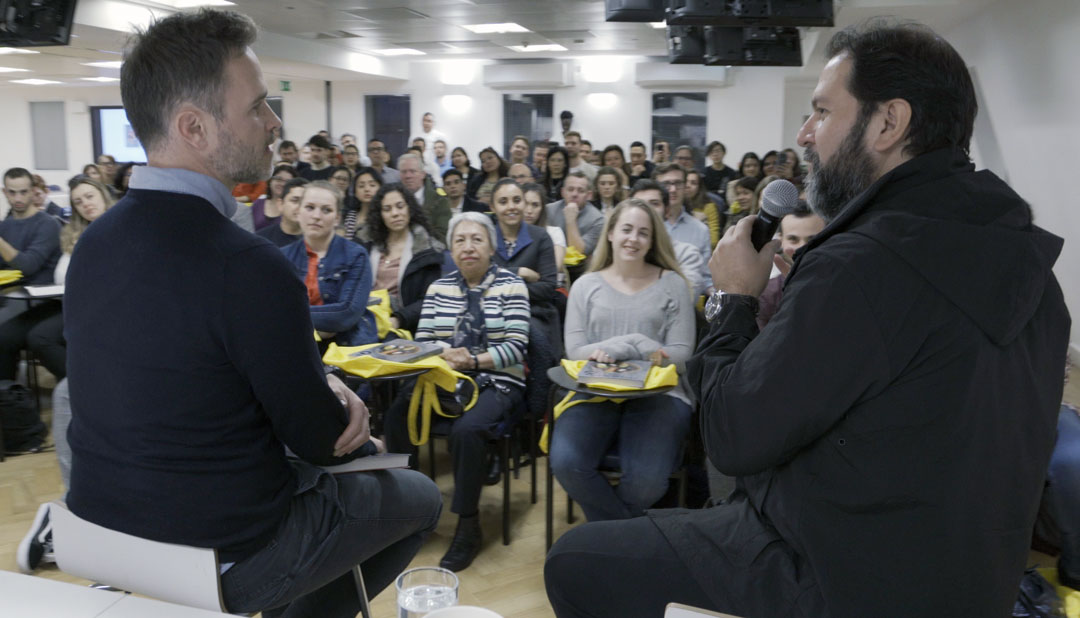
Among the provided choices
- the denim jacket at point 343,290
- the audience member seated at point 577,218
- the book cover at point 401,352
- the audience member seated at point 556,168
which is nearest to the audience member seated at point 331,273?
the denim jacket at point 343,290

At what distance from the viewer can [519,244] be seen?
448 centimetres

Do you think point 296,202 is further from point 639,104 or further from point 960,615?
point 639,104

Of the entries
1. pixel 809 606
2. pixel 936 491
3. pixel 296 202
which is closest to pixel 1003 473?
pixel 936 491

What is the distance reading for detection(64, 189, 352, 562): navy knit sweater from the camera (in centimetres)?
127

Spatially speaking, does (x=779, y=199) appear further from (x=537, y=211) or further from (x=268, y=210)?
(x=268, y=210)

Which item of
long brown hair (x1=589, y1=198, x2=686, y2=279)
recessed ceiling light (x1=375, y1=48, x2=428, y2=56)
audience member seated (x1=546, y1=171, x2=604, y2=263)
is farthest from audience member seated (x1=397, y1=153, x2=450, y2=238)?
recessed ceiling light (x1=375, y1=48, x2=428, y2=56)

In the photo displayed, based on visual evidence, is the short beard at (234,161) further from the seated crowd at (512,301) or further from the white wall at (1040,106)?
the white wall at (1040,106)

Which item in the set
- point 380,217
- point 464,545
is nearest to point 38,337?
point 380,217

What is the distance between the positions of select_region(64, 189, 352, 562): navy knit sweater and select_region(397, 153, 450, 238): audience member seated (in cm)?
388

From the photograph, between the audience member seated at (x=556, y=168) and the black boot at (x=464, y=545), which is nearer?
the black boot at (x=464, y=545)

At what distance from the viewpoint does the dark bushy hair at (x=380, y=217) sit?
Answer: 4410mm

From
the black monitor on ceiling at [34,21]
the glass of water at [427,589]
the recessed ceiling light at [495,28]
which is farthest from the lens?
the recessed ceiling light at [495,28]

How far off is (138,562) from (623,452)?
5.60 ft

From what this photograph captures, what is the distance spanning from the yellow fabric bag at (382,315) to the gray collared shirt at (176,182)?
7.73ft
